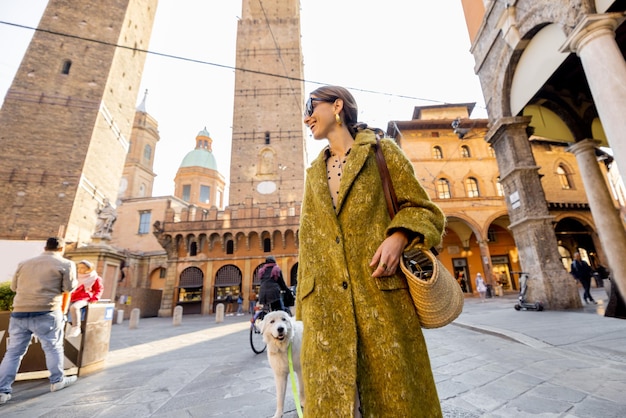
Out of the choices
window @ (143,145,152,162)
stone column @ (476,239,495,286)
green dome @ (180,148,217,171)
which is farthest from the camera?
green dome @ (180,148,217,171)

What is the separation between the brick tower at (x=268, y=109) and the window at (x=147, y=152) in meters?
18.8

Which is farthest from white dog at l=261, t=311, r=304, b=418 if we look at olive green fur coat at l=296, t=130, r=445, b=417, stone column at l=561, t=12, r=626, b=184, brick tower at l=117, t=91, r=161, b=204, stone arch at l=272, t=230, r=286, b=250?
brick tower at l=117, t=91, r=161, b=204

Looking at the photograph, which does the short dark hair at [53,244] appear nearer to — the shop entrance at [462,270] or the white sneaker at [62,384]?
the white sneaker at [62,384]

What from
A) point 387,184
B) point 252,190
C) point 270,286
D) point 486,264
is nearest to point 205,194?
point 252,190

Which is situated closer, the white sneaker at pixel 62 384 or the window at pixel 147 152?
the white sneaker at pixel 62 384

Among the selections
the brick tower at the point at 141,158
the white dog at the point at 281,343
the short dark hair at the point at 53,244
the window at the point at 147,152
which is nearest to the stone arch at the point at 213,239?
the short dark hair at the point at 53,244

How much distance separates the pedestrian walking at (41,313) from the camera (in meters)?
3.33

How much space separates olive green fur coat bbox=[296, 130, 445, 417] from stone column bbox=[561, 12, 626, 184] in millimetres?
4441

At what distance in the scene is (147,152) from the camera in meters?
40.2

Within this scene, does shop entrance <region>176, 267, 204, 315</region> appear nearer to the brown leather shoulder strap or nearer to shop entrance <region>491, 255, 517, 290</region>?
the brown leather shoulder strap

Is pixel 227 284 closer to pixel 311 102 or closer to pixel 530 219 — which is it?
pixel 530 219

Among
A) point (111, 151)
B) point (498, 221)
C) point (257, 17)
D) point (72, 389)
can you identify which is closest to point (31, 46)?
point (111, 151)

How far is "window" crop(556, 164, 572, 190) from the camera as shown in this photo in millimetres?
19406

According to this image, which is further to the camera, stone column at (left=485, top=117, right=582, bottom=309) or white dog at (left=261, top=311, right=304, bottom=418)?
stone column at (left=485, top=117, right=582, bottom=309)
